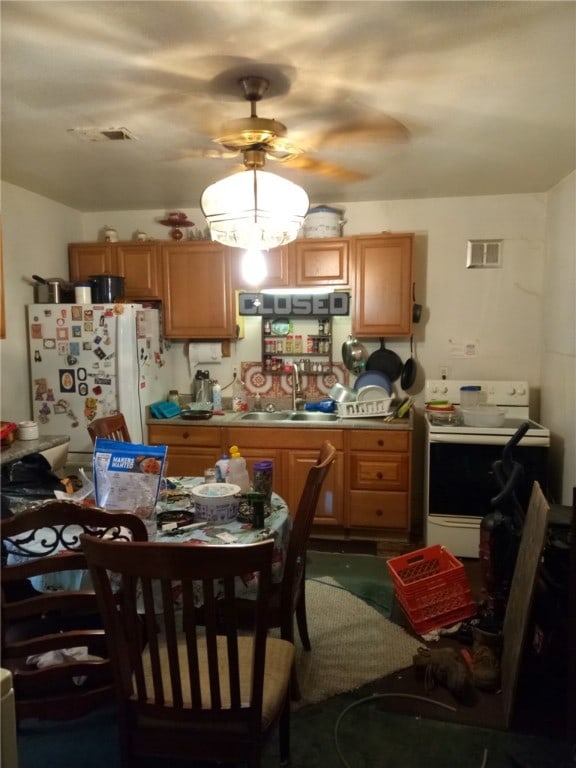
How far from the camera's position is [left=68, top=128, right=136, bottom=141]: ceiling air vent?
2.39 metres

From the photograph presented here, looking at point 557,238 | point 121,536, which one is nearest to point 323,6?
point 121,536

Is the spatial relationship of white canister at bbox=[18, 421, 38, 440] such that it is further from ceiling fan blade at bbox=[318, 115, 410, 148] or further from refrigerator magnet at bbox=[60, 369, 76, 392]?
ceiling fan blade at bbox=[318, 115, 410, 148]

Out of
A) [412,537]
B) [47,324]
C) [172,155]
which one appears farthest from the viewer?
[412,537]

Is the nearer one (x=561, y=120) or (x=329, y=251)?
(x=561, y=120)

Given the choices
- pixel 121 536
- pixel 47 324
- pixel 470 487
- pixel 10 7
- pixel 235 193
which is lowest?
pixel 470 487

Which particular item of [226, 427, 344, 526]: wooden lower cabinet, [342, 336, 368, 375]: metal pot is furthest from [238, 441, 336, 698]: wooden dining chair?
[342, 336, 368, 375]: metal pot

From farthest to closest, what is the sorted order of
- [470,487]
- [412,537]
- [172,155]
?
[412,537], [470,487], [172,155]

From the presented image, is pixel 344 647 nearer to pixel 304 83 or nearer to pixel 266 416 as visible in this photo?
pixel 266 416

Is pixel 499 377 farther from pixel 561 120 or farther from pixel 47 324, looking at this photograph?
pixel 47 324

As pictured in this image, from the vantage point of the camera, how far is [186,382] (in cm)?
420

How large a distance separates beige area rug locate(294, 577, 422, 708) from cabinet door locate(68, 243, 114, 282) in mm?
2741

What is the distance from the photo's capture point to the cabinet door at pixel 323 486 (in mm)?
3498

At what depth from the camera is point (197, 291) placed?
381 cm

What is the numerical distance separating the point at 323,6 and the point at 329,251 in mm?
2169
